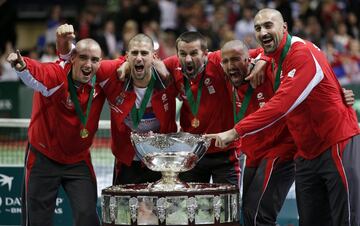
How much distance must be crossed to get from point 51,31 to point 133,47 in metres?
10.8

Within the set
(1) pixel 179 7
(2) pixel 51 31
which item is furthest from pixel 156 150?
(1) pixel 179 7

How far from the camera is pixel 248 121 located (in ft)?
32.1

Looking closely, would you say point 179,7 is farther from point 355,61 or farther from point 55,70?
point 55,70

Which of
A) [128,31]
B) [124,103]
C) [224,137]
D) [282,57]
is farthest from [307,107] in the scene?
[128,31]

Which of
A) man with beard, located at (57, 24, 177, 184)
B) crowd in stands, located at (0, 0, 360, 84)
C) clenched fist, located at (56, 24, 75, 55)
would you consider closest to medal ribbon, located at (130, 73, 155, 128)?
man with beard, located at (57, 24, 177, 184)

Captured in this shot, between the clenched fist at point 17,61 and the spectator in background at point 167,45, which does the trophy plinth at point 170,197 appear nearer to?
the clenched fist at point 17,61

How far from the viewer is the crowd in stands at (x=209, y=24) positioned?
793 inches

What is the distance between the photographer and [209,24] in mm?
21812

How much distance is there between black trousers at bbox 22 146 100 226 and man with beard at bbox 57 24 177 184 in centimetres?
53

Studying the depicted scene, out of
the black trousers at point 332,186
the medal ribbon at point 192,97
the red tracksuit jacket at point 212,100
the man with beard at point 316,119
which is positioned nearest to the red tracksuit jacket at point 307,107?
the man with beard at point 316,119

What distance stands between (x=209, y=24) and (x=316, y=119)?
11736mm

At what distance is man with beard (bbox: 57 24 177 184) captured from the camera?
1110 cm

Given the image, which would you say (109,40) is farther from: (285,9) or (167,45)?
(285,9)

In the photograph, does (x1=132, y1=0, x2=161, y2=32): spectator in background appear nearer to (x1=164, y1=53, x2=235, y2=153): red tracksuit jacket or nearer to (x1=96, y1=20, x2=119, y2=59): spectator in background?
(x1=96, y1=20, x2=119, y2=59): spectator in background
